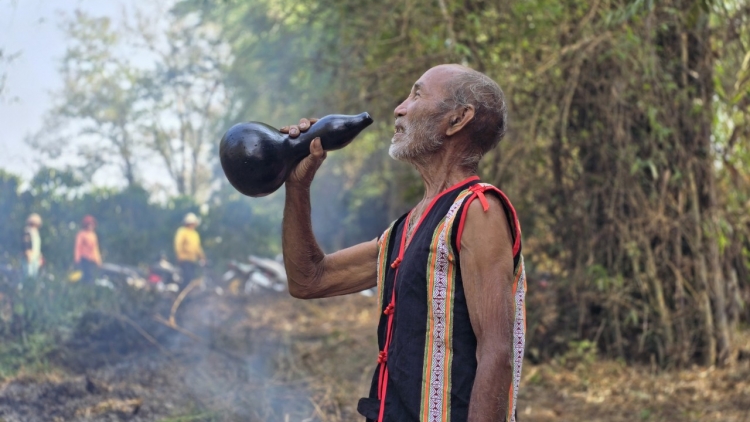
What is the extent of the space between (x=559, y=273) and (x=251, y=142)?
5.53 meters

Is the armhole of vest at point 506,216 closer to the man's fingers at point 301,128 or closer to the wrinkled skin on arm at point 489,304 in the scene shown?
the wrinkled skin on arm at point 489,304

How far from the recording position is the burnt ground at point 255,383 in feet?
16.9

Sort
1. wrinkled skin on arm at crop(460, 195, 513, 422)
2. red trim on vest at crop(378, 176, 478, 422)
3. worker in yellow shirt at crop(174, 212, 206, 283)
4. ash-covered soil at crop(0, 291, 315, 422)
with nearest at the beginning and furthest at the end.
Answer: wrinkled skin on arm at crop(460, 195, 513, 422)
red trim on vest at crop(378, 176, 478, 422)
ash-covered soil at crop(0, 291, 315, 422)
worker in yellow shirt at crop(174, 212, 206, 283)

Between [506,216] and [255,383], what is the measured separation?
4687 mm

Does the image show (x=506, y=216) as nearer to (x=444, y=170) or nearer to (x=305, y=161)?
(x=444, y=170)

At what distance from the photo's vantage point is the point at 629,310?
7.05 metres

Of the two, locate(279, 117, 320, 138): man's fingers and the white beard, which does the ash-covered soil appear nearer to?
locate(279, 117, 320, 138): man's fingers

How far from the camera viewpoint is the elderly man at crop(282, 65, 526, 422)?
2.01 metres

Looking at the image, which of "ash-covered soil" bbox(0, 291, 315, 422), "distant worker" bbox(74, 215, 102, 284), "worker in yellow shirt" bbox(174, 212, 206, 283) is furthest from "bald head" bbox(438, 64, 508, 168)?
"worker in yellow shirt" bbox(174, 212, 206, 283)

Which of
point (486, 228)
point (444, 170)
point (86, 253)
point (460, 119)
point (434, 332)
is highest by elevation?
point (86, 253)

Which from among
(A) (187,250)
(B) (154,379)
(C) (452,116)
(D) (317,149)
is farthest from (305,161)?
(A) (187,250)

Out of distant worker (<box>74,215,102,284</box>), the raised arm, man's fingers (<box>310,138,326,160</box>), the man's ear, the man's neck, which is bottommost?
the raised arm

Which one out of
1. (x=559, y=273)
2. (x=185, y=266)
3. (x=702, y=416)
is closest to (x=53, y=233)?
(x=185, y=266)

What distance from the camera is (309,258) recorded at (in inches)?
101
